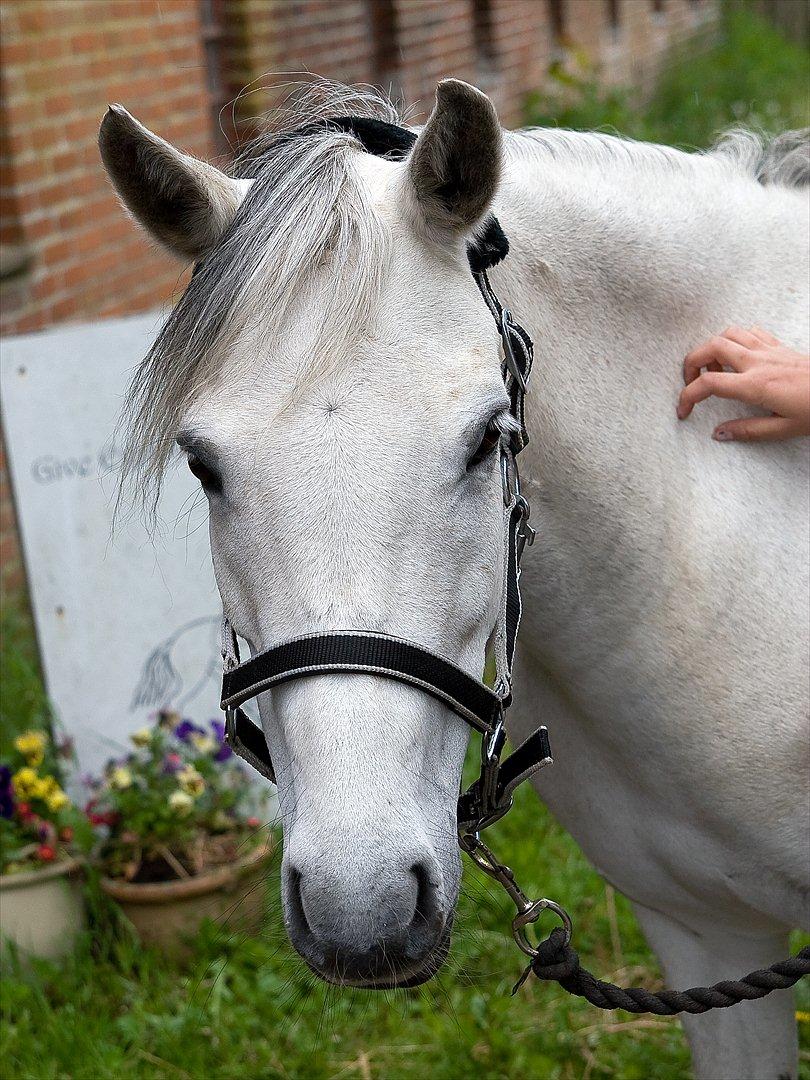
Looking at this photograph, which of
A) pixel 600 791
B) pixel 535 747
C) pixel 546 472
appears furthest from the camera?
pixel 600 791

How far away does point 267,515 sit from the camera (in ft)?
5.04

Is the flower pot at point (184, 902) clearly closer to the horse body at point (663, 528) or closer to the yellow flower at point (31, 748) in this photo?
the yellow flower at point (31, 748)

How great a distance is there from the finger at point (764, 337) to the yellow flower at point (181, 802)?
2170 mm

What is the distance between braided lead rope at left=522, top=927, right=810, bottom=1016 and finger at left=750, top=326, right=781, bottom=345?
0.99 meters

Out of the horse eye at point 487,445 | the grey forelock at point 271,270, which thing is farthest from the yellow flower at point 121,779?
the horse eye at point 487,445

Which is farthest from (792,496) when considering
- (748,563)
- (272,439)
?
(272,439)

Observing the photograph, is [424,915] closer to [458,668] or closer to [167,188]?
[458,668]

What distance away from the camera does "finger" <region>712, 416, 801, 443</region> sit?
2.01m

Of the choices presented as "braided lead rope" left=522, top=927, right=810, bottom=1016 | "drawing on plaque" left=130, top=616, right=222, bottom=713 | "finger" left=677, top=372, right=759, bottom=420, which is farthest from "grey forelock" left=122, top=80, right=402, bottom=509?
"drawing on plaque" left=130, top=616, right=222, bottom=713

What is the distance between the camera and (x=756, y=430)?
2.03m

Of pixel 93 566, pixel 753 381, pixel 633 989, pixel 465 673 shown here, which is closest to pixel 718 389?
pixel 753 381

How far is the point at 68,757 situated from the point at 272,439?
8.28 feet

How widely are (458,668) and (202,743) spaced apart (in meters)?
2.30

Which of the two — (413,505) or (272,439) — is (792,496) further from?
(272,439)
